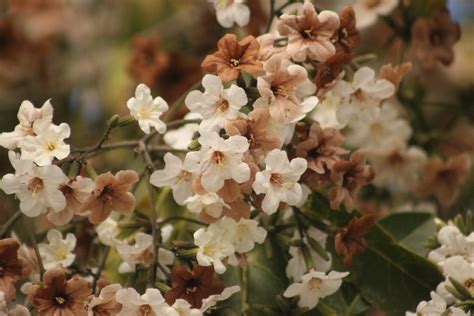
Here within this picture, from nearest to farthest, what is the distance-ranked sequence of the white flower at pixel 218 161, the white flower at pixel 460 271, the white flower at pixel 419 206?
the white flower at pixel 218 161
the white flower at pixel 460 271
the white flower at pixel 419 206

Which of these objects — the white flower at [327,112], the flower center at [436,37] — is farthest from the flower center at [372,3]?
the white flower at [327,112]

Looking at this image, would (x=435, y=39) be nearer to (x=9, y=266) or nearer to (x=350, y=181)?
(x=350, y=181)

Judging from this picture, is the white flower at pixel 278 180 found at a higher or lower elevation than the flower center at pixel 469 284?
higher

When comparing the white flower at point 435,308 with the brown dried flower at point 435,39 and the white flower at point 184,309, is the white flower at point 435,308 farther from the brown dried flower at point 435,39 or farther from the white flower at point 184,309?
the brown dried flower at point 435,39

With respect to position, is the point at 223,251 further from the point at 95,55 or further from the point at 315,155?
the point at 95,55

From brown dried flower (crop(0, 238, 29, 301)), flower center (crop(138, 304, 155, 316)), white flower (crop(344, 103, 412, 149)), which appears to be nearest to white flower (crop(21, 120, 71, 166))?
brown dried flower (crop(0, 238, 29, 301))

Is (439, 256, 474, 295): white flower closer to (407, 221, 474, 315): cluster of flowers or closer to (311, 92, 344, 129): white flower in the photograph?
(407, 221, 474, 315): cluster of flowers

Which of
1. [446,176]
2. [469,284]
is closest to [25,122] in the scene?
[469,284]
